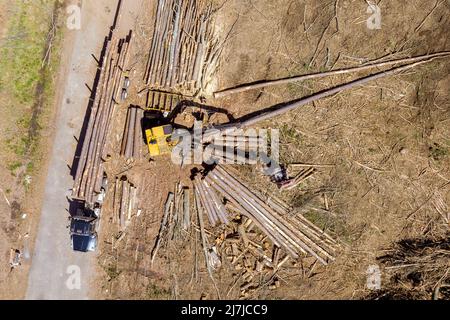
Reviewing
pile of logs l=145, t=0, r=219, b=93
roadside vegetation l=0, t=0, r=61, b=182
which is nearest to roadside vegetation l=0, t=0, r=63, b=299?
roadside vegetation l=0, t=0, r=61, b=182

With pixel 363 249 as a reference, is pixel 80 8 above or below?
above

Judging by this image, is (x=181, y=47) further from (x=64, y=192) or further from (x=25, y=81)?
(x=64, y=192)

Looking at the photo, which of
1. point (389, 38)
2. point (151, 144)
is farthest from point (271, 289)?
point (389, 38)

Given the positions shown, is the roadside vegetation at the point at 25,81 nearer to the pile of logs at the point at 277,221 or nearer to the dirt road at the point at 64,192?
the dirt road at the point at 64,192

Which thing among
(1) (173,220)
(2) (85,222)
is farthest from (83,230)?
(1) (173,220)

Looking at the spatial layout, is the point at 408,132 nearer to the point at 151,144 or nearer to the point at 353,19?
the point at 353,19

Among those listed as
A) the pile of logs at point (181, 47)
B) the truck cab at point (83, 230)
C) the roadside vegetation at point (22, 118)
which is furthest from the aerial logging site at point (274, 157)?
the roadside vegetation at point (22, 118)

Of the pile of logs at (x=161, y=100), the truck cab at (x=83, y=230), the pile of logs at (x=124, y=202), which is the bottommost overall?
the truck cab at (x=83, y=230)
